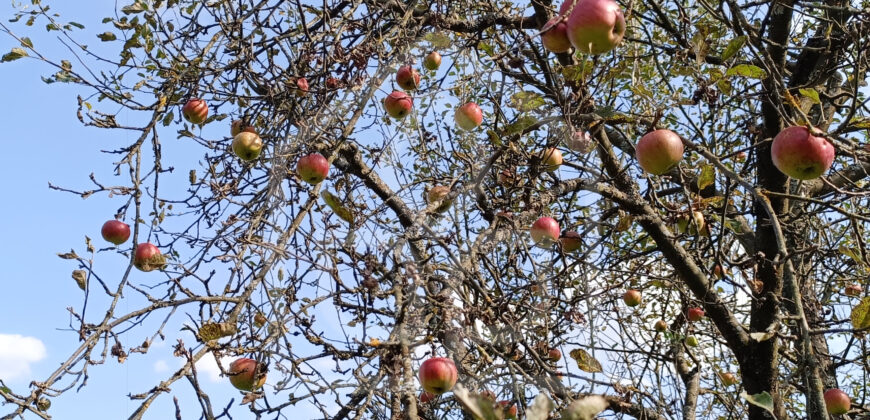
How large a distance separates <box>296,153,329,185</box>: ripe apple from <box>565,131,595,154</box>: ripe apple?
1049mm

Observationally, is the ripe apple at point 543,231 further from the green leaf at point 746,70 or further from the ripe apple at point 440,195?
the green leaf at point 746,70

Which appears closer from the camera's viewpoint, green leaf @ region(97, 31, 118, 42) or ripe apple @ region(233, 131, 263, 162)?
ripe apple @ region(233, 131, 263, 162)

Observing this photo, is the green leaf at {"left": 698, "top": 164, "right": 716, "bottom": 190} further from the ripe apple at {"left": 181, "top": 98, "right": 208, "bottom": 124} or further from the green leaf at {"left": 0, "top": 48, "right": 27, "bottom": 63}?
the green leaf at {"left": 0, "top": 48, "right": 27, "bottom": 63}

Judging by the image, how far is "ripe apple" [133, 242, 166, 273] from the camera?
8.16 feet

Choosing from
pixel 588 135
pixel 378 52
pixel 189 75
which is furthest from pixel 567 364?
pixel 189 75

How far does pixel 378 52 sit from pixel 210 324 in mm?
1240

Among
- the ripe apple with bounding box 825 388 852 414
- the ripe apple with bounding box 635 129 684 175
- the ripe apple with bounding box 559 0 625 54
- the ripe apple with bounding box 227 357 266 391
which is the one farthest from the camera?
the ripe apple with bounding box 825 388 852 414

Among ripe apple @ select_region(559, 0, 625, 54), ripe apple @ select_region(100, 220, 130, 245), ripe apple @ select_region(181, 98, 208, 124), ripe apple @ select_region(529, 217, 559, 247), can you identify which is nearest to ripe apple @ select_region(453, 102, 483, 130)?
ripe apple @ select_region(529, 217, 559, 247)

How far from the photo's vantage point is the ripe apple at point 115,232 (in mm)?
3051

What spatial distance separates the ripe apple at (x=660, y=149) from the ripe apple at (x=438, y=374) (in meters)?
1.03

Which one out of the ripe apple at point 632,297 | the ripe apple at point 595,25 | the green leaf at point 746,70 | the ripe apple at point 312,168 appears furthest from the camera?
the ripe apple at point 632,297

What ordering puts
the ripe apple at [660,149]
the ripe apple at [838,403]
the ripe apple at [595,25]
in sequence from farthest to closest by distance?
1. the ripe apple at [838,403]
2. the ripe apple at [660,149]
3. the ripe apple at [595,25]

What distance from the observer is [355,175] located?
406 cm

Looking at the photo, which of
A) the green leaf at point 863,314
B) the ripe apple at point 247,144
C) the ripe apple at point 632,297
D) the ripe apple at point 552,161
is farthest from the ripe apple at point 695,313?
the ripe apple at point 247,144
